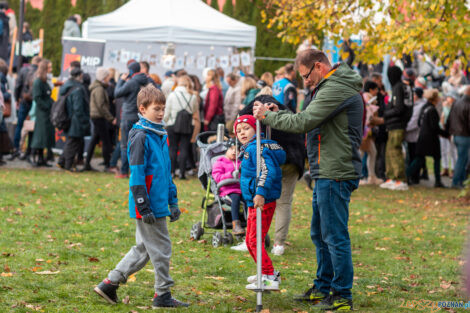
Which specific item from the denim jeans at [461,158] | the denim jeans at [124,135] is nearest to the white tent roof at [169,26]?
the denim jeans at [124,135]

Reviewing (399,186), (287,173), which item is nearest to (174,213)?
(287,173)

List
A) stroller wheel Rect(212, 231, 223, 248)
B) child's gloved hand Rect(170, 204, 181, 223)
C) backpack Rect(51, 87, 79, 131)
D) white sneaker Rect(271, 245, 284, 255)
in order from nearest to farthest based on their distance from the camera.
Answer: child's gloved hand Rect(170, 204, 181, 223), white sneaker Rect(271, 245, 284, 255), stroller wheel Rect(212, 231, 223, 248), backpack Rect(51, 87, 79, 131)

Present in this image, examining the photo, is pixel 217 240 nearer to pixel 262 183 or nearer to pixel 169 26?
pixel 262 183

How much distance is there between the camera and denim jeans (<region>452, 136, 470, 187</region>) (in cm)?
1645

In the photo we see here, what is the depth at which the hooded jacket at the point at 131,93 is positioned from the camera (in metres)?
14.3

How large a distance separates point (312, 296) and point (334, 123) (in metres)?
1.54

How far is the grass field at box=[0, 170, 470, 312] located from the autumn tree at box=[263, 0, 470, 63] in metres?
2.99

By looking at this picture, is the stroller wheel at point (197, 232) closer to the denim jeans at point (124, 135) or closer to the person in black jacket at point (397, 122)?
the denim jeans at point (124, 135)

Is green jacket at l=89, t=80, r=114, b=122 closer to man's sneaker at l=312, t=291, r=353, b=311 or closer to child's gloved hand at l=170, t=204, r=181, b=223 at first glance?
child's gloved hand at l=170, t=204, r=181, b=223

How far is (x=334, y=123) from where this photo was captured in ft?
19.3

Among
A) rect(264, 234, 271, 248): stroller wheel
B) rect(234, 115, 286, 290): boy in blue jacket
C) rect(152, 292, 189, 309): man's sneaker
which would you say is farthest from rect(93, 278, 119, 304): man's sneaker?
rect(264, 234, 271, 248): stroller wheel

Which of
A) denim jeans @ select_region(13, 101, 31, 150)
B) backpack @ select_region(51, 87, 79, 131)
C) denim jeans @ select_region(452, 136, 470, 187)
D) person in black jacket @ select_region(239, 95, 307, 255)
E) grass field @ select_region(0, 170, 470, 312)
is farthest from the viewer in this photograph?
denim jeans @ select_region(13, 101, 31, 150)

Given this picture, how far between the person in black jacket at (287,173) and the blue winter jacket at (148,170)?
7.40ft

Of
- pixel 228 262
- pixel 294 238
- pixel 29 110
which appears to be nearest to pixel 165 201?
pixel 228 262
